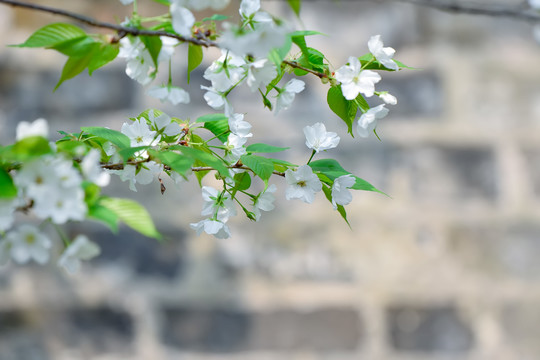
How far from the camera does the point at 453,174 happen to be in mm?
1263

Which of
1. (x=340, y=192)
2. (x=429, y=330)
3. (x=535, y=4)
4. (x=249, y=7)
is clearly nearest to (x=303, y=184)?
(x=340, y=192)

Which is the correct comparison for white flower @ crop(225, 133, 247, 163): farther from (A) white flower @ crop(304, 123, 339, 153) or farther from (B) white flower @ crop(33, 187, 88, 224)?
(B) white flower @ crop(33, 187, 88, 224)

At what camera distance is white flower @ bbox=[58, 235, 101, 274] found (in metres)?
0.33

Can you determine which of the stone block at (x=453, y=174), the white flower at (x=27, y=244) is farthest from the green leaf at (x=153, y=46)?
the stone block at (x=453, y=174)

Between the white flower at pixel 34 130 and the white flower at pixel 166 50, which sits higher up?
the white flower at pixel 166 50

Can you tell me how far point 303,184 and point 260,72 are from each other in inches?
3.9

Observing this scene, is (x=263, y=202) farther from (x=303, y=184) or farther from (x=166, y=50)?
(x=166, y=50)

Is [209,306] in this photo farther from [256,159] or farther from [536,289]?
[256,159]

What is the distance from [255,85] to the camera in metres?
0.38

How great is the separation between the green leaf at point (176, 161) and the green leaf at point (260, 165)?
0.20 ft

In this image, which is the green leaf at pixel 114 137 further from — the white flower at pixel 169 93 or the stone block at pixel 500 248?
the stone block at pixel 500 248

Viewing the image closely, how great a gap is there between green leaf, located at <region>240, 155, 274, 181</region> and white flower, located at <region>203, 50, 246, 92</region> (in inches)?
2.1

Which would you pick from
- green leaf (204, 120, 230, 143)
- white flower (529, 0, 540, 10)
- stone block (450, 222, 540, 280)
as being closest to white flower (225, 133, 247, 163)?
green leaf (204, 120, 230, 143)

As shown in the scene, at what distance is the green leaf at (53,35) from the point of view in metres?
0.35
